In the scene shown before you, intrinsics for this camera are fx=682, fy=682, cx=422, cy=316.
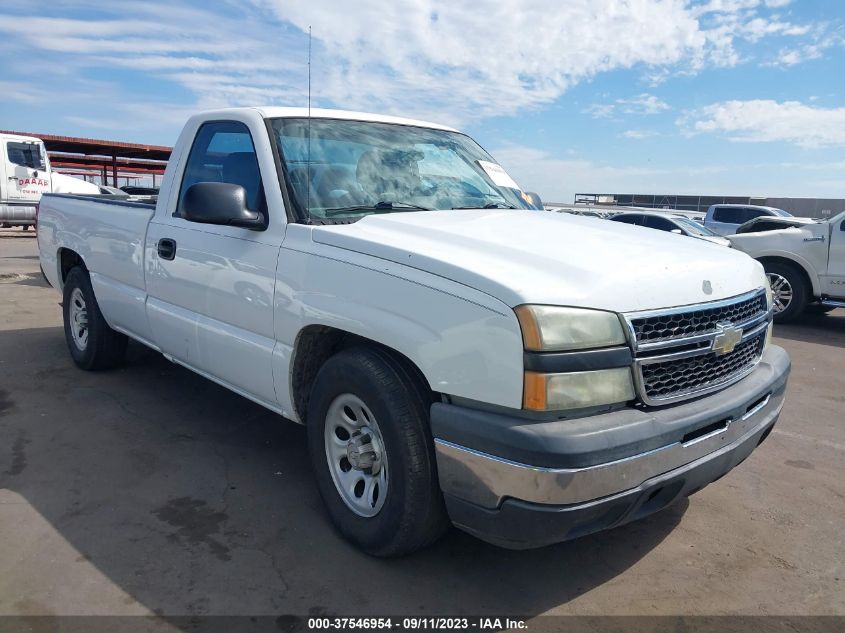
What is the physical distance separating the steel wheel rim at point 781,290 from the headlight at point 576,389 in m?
8.24

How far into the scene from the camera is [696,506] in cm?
356

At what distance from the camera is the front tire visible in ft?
8.52

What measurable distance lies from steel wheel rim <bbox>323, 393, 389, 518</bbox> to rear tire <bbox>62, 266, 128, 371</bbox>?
3047 mm

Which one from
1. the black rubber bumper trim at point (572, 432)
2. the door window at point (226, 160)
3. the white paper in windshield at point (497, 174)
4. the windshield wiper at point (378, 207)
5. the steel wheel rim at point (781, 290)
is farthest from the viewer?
the steel wheel rim at point (781, 290)

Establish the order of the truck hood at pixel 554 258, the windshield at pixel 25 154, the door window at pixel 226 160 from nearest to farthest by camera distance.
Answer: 1. the truck hood at pixel 554 258
2. the door window at pixel 226 160
3. the windshield at pixel 25 154

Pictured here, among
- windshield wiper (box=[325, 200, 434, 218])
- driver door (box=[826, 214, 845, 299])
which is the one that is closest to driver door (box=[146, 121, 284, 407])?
windshield wiper (box=[325, 200, 434, 218])

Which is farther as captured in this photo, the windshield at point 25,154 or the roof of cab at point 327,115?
the windshield at point 25,154

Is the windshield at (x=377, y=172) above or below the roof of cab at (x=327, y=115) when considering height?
below

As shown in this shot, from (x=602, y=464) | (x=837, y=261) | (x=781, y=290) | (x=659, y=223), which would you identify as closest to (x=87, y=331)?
(x=602, y=464)

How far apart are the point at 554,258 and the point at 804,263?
8.18 m

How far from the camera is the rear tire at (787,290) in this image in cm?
938

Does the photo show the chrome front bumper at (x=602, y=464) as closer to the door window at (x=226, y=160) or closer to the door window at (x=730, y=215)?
the door window at (x=226, y=160)

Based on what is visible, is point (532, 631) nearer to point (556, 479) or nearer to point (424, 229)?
point (556, 479)

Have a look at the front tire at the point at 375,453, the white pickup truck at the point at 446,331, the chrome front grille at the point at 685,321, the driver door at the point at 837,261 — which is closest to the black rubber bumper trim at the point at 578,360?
the white pickup truck at the point at 446,331
